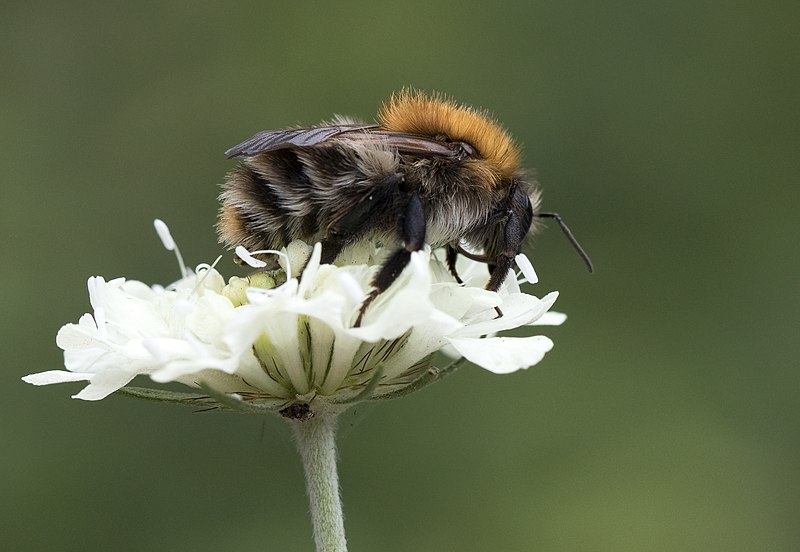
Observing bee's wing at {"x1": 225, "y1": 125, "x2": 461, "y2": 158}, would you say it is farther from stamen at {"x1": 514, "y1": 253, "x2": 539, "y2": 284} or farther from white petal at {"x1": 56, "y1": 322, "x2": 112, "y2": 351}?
white petal at {"x1": 56, "y1": 322, "x2": 112, "y2": 351}

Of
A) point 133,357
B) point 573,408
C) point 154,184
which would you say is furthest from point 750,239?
point 133,357

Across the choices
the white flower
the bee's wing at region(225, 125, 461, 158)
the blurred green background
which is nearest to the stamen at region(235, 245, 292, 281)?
the white flower

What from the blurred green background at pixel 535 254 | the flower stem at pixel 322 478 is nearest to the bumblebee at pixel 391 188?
the flower stem at pixel 322 478

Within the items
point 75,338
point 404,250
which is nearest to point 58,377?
point 75,338

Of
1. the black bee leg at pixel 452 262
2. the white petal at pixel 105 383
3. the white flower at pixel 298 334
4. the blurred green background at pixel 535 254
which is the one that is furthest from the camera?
the blurred green background at pixel 535 254

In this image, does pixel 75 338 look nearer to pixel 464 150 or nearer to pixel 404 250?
pixel 404 250

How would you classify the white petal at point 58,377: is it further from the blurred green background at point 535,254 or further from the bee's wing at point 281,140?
the blurred green background at point 535,254
